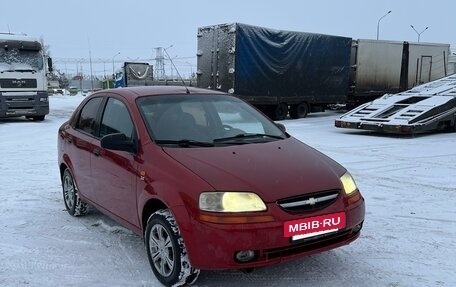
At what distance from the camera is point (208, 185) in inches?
132

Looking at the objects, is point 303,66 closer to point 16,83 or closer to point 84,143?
point 16,83

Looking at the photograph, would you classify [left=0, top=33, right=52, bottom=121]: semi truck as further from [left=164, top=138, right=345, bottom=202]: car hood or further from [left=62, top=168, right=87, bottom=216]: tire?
[left=164, top=138, right=345, bottom=202]: car hood

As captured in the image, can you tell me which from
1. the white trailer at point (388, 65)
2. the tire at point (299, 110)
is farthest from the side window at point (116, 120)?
the white trailer at point (388, 65)

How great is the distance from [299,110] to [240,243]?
16.8 m

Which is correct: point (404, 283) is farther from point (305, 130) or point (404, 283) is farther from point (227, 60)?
point (227, 60)

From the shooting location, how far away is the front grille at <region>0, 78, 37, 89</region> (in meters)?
17.0

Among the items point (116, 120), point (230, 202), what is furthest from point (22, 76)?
point (230, 202)

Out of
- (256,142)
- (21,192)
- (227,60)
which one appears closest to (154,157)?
(256,142)

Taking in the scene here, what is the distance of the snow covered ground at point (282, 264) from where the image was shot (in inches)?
150

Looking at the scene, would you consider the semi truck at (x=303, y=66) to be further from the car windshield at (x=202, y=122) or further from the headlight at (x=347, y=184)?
the headlight at (x=347, y=184)

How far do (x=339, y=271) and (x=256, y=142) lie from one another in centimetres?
131

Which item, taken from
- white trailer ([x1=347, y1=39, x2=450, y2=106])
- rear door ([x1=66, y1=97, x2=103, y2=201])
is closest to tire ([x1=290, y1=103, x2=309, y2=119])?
white trailer ([x1=347, y1=39, x2=450, y2=106])

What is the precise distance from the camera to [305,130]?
15.0 metres

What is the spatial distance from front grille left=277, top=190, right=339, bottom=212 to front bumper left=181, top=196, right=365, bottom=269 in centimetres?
5
